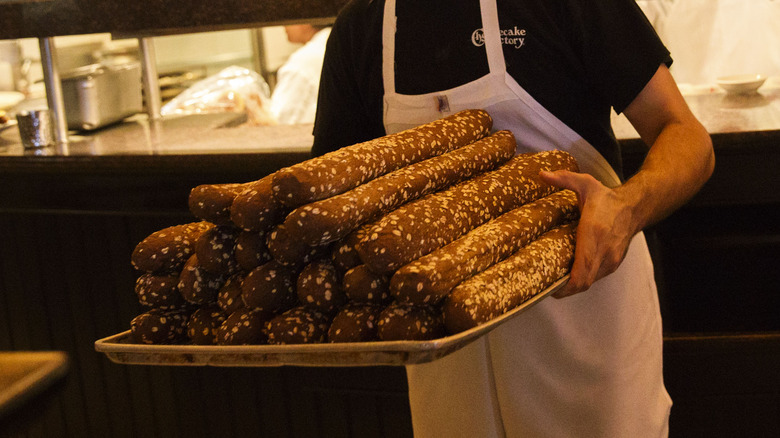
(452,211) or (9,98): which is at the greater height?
(9,98)

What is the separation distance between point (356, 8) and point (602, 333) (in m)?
0.82

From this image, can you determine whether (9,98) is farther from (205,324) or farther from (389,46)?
(205,324)

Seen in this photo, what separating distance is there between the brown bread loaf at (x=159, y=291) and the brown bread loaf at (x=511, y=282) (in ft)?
1.33

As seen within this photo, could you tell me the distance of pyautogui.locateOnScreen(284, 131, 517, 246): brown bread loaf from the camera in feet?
3.08

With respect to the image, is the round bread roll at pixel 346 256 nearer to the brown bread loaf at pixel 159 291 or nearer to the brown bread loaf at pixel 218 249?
the brown bread loaf at pixel 218 249

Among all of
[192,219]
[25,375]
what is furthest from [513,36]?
[192,219]

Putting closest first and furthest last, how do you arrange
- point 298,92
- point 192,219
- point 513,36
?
1. point 513,36
2. point 192,219
3. point 298,92

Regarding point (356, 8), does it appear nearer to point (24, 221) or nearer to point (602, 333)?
point (602, 333)

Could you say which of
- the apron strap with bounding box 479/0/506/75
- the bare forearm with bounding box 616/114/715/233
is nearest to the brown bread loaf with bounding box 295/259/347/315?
the bare forearm with bounding box 616/114/715/233

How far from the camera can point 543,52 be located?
4.56ft

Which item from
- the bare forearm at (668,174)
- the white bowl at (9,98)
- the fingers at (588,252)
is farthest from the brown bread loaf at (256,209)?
the white bowl at (9,98)

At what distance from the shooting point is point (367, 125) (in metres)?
1.62

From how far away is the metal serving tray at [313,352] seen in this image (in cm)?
88

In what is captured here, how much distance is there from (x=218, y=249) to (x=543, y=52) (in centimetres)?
72
